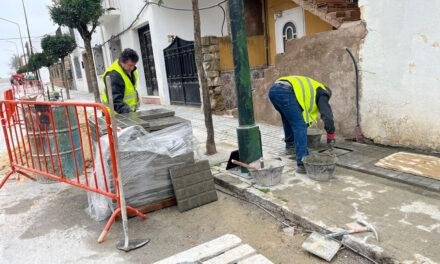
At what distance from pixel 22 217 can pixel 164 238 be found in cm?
180

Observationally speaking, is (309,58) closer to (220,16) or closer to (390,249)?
(390,249)

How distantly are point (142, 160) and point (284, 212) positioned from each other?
4.78ft

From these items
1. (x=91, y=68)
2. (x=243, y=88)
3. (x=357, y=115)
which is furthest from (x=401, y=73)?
(x=91, y=68)

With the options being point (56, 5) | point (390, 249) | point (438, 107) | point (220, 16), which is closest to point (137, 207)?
point (390, 249)

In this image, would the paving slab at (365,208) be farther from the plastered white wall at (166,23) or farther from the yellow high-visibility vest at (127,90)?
the plastered white wall at (166,23)

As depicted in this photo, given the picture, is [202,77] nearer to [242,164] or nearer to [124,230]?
[242,164]

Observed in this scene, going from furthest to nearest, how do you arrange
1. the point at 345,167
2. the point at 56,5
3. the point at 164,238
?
the point at 56,5 → the point at 345,167 → the point at 164,238

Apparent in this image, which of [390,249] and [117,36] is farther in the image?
[117,36]

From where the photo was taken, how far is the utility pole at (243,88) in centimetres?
389

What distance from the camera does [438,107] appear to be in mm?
4266

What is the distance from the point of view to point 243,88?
159 inches

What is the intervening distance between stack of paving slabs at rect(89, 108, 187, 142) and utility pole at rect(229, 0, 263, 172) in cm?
72

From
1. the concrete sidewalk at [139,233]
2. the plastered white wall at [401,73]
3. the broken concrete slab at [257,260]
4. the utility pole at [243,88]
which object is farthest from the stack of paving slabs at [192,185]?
the plastered white wall at [401,73]

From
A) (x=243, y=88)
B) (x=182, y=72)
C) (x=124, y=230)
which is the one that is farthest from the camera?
(x=182, y=72)
